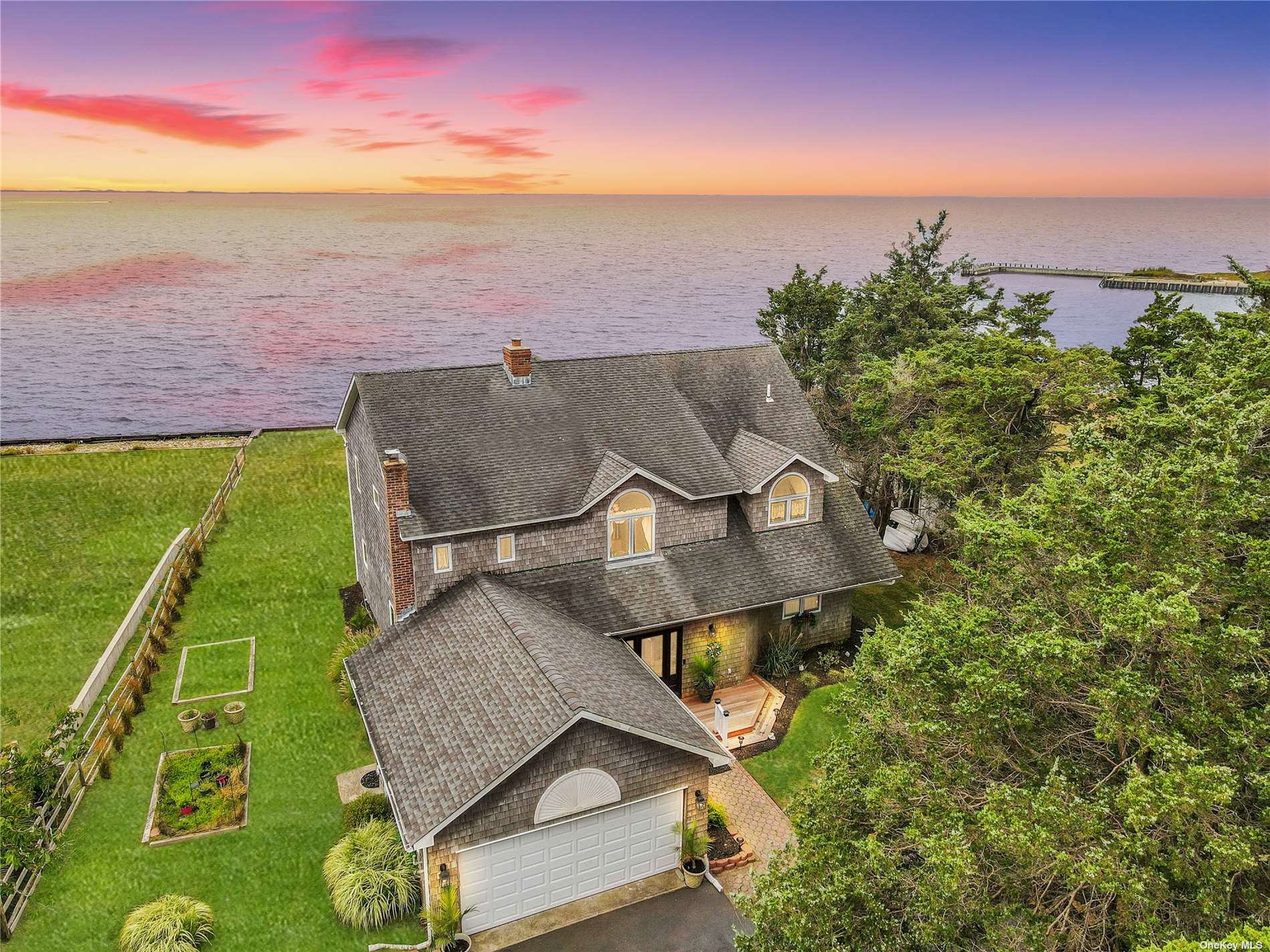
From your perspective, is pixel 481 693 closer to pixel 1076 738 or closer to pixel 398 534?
pixel 398 534

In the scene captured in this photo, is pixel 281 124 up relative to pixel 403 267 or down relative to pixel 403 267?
up

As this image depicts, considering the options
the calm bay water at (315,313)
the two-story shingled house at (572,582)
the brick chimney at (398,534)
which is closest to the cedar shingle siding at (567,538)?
the two-story shingled house at (572,582)

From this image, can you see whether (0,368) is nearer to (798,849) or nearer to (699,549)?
(699,549)

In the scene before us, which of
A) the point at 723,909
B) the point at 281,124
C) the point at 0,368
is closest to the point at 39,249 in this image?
the point at 0,368

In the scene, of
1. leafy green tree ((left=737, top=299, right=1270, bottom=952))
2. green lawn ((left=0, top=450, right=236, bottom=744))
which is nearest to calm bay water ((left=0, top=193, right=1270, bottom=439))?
green lawn ((left=0, top=450, right=236, bottom=744))

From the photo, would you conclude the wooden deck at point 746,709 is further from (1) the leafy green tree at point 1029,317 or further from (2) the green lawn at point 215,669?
(1) the leafy green tree at point 1029,317

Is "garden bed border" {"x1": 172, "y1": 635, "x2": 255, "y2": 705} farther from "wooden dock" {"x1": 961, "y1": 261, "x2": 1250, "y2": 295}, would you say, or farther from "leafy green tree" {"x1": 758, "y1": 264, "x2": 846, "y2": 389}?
"wooden dock" {"x1": 961, "y1": 261, "x2": 1250, "y2": 295}
